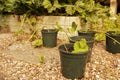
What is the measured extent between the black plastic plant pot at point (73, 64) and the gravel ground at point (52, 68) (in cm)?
13

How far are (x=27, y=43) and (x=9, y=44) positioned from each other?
1.25 feet

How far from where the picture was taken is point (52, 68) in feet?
11.4

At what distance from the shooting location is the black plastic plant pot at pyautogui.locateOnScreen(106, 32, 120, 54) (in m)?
4.10

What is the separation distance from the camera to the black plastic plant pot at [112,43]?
13.5 feet

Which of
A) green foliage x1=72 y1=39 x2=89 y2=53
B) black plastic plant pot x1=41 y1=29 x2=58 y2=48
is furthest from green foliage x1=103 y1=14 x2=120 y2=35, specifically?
green foliage x1=72 y1=39 x2=89 y2=53

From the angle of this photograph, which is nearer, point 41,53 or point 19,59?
point 19,59

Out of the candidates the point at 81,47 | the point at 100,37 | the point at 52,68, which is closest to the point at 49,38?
the point at 100,37

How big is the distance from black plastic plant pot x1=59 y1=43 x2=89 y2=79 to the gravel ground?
130 millimetres

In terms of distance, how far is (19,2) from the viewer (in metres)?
5.31

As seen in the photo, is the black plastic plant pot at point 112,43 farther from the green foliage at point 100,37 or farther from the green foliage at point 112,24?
the green foliage at point 100,37

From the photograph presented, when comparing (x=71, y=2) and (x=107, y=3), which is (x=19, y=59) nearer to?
(x=71, y=2)

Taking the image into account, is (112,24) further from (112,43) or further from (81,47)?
(81,47)

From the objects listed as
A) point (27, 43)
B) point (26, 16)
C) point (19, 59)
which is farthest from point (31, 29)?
point (19, 59)

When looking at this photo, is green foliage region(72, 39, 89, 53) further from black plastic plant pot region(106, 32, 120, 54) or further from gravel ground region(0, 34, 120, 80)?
black plastic plant pot region(106, 32, 120, 54)
